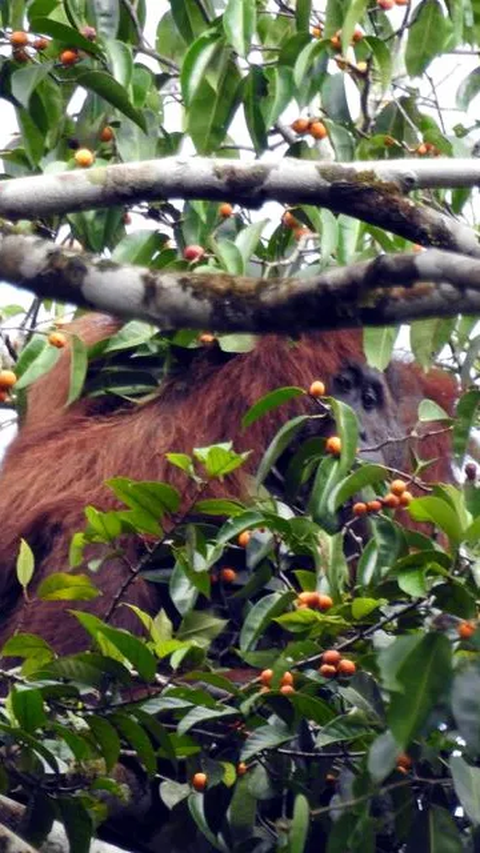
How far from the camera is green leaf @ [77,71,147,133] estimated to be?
11.1 ft

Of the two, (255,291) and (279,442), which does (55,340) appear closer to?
(279,442)

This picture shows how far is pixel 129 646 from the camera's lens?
3016 mm

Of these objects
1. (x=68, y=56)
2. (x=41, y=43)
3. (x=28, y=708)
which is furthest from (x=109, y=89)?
(x=28, y=708)

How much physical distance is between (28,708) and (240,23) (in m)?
1.50

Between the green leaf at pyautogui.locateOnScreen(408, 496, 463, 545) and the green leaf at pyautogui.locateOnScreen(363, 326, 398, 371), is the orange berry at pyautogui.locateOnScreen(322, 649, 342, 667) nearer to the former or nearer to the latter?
the green leaf at pyautogui.locateOnScreen(408, 496, 463, 545)

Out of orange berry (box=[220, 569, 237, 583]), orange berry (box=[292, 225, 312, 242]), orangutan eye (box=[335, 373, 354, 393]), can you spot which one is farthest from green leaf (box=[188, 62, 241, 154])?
orangutan eye (box=[335, 373, 354, 393])

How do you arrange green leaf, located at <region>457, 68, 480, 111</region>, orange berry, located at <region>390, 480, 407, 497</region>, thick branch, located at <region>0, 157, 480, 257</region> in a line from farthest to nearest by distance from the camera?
green leaf, located at <region>457, 68, 480, 111</region> → orange berry, located at <region>390, 480, 407, 497</region> → thick branch, located at <region>0, 157, 480, 257</region>

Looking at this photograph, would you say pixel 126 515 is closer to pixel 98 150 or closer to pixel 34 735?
pixel 34 735

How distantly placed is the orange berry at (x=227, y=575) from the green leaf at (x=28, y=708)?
80 centimetres

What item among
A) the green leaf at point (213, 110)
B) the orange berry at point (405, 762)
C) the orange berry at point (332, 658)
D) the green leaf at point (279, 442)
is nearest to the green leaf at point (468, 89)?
the green leaf at point (213, 110)

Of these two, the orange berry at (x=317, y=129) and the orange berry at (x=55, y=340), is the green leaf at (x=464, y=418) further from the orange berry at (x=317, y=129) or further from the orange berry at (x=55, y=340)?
the orange berry at (x=317, y=129)

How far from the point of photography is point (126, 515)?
315 centimetres

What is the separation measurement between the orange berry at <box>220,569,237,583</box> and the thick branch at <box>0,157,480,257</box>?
1.23 m

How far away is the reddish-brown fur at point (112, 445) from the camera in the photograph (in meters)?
4.14
